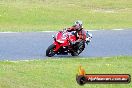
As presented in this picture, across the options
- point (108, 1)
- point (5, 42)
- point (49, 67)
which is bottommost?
point (108, 1)

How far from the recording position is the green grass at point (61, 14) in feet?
85.4

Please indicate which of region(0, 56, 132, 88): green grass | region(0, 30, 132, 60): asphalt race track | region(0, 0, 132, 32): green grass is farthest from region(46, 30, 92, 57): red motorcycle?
region(0, 0, 132, 32): green grass

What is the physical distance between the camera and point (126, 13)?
31.9m

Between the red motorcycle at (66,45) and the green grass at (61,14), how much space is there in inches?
337

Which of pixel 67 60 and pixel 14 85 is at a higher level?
pixel 14 85

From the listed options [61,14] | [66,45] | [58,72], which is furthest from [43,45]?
[61,14]

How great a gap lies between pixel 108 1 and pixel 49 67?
26074 mm

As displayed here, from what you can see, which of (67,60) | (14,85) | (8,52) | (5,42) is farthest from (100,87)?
(5,42)

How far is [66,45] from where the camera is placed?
1507 centimetres

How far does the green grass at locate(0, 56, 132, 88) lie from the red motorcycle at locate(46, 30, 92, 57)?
1.00 metres

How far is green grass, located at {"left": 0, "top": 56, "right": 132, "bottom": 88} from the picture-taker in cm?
854

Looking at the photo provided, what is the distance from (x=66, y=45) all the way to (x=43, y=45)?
245cm

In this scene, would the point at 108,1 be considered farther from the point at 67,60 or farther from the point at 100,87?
the point at 100,87

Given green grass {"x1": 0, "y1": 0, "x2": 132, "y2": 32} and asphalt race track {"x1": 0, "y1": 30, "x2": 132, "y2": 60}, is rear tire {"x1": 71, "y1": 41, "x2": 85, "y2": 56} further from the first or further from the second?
green grass {"x1": 0, "y1": 0, "x2": 132, "y2": 32}
